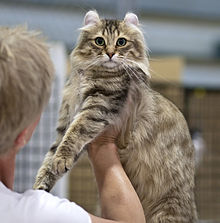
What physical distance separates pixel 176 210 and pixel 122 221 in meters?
0.49

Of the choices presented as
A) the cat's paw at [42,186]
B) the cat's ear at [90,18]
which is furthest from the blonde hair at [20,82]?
the cat's ear at [90,18]

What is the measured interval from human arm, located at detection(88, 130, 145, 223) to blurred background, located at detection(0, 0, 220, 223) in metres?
1.48

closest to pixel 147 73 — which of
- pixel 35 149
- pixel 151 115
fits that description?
pixel 151 115

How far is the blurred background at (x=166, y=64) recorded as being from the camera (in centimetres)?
309

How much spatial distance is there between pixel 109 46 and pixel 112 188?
0.58 meters

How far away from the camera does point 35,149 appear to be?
309 cm

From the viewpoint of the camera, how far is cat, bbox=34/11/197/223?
1.50m

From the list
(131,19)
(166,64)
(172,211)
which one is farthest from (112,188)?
(166,64)

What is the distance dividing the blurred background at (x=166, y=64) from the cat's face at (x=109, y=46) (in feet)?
3.82

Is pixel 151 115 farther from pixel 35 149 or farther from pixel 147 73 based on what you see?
pixel 35 149

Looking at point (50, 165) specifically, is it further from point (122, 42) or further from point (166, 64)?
point (166, 64)

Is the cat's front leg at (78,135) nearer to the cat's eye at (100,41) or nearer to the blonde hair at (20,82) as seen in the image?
the cat's eye at (100,41)

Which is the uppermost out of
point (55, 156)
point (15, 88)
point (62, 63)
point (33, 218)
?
point (15, 88)

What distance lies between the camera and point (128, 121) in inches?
58.8
